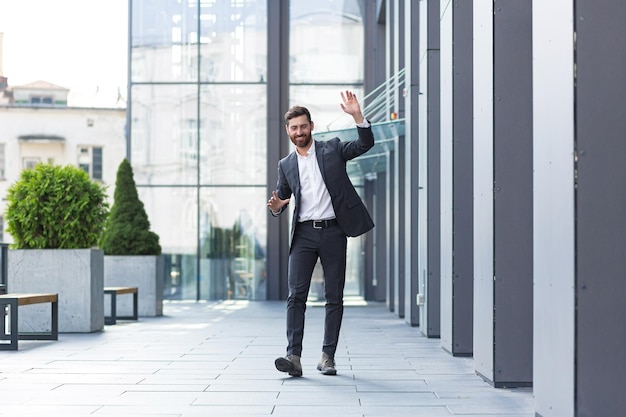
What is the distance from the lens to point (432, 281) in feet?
32.4

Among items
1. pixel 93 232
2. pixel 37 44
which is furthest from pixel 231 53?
pixel 37 44

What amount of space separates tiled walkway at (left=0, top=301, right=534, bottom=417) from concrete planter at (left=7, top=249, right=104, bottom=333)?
0.31m

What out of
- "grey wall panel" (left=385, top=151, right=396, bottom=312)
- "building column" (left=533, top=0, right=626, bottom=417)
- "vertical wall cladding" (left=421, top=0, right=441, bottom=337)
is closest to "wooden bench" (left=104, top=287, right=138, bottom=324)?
"grey wall panel" (left=385, top=151, right=396, bottom=312)

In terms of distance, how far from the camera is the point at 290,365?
6320mm

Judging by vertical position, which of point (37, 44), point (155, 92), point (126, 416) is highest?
point (37, 44)

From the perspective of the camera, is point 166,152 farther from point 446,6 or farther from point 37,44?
point 37,44

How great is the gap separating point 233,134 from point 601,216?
15537 millimetres

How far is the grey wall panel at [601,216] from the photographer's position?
3.99 m

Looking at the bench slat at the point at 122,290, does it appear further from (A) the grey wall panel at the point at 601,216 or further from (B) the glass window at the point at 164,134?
(A) the grey wall panel at the point at 601,216

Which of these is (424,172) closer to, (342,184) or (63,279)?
(342,184)

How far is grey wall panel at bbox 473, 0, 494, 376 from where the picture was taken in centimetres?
599

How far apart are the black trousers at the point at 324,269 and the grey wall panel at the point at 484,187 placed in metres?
0.91

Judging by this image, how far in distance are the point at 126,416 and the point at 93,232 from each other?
20.1 feet

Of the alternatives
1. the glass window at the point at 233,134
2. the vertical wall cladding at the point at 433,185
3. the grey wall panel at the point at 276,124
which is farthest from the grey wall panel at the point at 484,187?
the glass window at the point at 233,134
